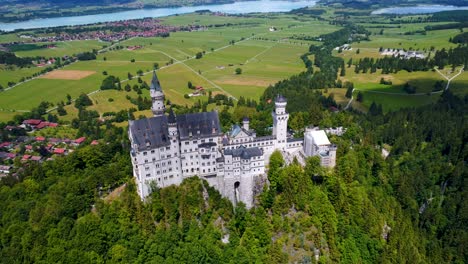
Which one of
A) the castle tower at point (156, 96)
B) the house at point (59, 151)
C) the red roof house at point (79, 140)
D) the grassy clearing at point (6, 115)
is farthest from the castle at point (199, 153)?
the grassy clearing at point (6, 115)

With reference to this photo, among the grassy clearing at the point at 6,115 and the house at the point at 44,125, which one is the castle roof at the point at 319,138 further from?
the grassy clearing at the point at 6,115

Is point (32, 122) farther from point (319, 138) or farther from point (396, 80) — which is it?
point (396, 80)

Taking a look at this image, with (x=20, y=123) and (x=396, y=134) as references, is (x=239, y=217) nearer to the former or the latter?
(x=396, y=134)

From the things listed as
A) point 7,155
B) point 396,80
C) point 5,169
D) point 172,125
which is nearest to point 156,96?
point 172,125

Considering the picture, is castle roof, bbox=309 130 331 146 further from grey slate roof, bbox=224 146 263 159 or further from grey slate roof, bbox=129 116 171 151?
grey slate roof, bbox=129 116 171 151

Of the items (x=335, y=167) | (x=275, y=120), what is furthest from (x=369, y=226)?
(x=275, y=120)

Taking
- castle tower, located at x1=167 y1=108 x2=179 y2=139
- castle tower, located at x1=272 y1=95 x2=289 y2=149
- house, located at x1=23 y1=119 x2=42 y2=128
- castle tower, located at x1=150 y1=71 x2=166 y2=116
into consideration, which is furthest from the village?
castle tower, located at x1=272 y1=95 x2=289 y2=149
